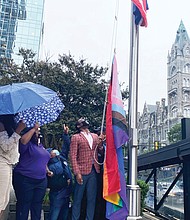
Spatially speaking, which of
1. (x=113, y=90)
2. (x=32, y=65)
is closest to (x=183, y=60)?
(x=32, y=65)

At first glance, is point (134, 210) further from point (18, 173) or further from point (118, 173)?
point (18, 173)

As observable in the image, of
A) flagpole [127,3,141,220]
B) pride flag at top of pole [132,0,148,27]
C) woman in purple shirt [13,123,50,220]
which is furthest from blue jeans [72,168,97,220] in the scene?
pride flag at top of pole [132,0,148,27]

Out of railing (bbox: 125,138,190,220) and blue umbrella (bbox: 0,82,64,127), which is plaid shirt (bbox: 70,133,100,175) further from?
railing (bbox: 125,138,190,220)

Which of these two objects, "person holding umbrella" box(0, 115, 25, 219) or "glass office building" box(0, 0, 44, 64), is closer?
"person holding umbrella" box(0, 115, 25, 219)

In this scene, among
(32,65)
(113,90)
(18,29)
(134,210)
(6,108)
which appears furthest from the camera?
(18,29)

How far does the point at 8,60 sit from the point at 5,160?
37.7ft

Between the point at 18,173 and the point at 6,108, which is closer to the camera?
the point at 6,108

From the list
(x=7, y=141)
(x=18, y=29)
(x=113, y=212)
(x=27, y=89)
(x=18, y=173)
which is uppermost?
(x=18, y=29)

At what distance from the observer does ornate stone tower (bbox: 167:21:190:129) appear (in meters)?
71.6

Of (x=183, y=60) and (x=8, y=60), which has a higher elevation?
(x=183, y=60)

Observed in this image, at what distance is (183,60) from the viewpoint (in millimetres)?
76500

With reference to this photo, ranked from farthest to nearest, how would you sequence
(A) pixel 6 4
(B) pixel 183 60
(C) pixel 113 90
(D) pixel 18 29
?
(B) pixel 183 60
(D) pixel 18 29
(A) pixel 6 4
(C) pixel 113 90

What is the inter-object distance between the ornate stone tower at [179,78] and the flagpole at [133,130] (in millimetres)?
70218

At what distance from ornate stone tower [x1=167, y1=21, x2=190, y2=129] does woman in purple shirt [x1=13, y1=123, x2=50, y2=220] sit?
70690 mm
